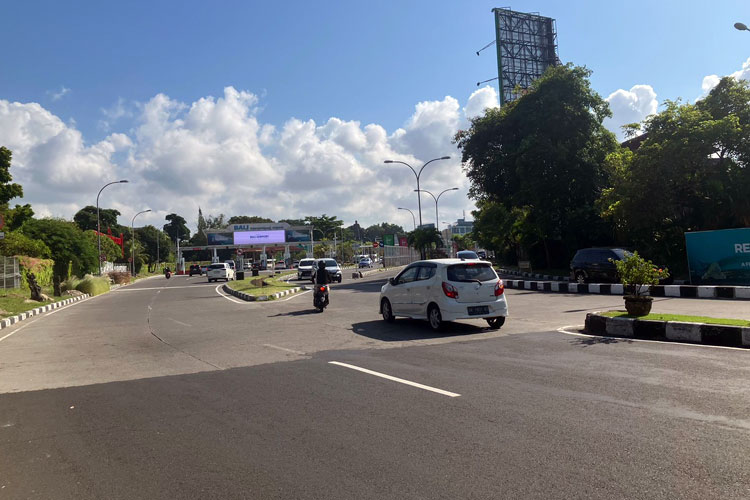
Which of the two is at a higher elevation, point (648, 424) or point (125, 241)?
point (125, 241)

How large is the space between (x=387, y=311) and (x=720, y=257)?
12.6m

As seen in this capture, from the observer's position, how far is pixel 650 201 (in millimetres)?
24000

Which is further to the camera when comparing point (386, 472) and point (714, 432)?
point (714, 432)

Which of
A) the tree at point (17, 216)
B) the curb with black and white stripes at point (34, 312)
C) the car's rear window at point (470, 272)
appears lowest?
the curb with black and white stripes at point (34, 312)

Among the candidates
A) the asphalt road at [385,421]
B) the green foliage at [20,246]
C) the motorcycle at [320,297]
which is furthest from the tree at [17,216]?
the asphalt road at [385,421]

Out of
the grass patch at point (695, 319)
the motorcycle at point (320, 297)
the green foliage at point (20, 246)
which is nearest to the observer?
the grass patch at point (695, 319)

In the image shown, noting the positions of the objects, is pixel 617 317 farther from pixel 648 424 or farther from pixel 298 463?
pixel 298 463

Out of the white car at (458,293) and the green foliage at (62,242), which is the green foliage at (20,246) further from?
the white car at (458,293)

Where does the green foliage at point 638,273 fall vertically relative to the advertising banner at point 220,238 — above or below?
below

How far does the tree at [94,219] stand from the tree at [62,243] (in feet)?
171

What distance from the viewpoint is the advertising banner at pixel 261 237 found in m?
86.8

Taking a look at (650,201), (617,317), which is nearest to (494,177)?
(650,201)

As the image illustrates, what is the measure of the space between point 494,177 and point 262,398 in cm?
3239

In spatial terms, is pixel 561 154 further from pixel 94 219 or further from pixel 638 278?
pixel 94 219
